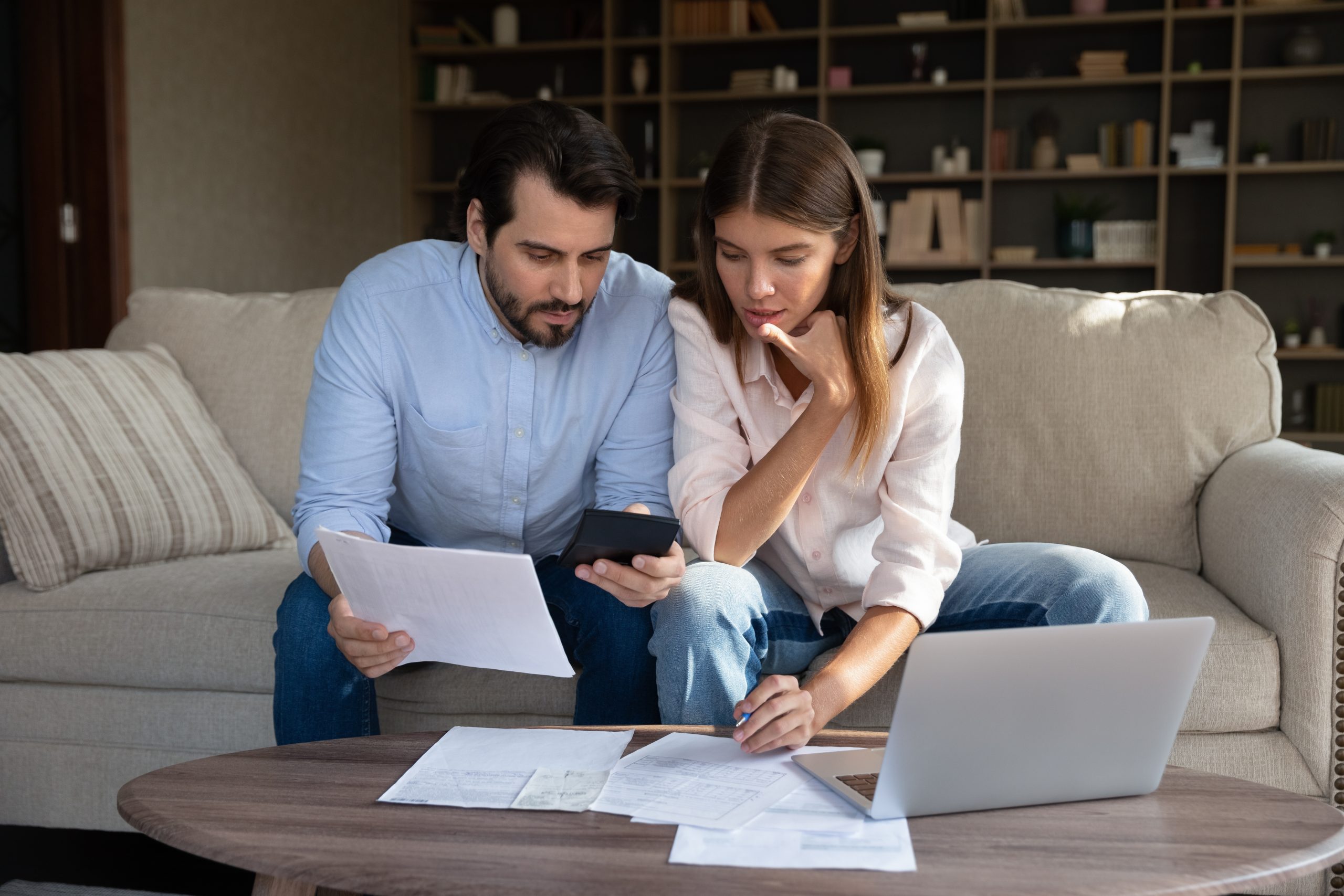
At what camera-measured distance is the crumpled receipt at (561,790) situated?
3.12 feet

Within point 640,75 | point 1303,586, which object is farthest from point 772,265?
point 640,75

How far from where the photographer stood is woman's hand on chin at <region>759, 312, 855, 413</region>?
1.39 meters

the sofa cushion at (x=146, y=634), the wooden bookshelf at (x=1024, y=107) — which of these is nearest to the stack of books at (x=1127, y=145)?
the wooden bookshelf at (x=1024, y=107)

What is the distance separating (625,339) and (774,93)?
348 cm

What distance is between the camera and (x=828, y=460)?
5.03 feet

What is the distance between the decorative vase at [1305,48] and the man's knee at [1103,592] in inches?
155

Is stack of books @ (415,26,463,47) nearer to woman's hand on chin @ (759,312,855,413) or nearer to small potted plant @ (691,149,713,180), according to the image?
small potted plant @ (691,149,713,180)

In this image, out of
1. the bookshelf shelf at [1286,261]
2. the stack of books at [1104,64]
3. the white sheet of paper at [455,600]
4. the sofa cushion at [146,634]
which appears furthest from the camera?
the stack of books at [1104,64]

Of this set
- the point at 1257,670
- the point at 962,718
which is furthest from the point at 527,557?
the point at 1257,670

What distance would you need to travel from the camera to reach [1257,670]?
1.56 m

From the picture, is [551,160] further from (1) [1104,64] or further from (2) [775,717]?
(1) [1104,64]

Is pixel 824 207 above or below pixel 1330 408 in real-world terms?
above

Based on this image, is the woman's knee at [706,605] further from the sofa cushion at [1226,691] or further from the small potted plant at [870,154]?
the small potted plant at [870,154]

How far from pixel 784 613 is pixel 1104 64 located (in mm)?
3858
